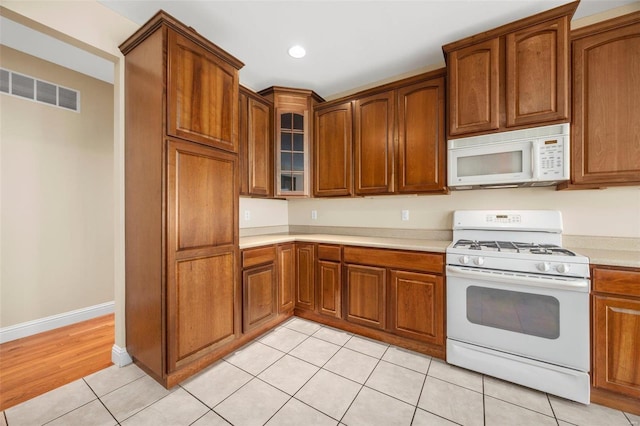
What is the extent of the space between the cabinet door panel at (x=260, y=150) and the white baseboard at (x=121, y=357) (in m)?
1.71

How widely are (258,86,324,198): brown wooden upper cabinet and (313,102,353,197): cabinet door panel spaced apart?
0.11 meters

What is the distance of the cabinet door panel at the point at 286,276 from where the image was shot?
2723mm

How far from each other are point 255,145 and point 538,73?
252 centimetres

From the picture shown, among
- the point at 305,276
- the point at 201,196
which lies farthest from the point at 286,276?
the point at 201,196

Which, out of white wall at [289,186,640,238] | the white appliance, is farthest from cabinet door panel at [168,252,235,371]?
the white appliance

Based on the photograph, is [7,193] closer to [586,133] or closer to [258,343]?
[258,343]

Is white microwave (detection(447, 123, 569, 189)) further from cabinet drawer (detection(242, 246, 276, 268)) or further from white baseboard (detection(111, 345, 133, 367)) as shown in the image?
white baseboard (detection(111, 345, 133, 367))

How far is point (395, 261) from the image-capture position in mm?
2281

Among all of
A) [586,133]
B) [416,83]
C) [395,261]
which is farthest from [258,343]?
[586,133]

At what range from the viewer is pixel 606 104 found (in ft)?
5.73

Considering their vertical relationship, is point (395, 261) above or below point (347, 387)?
above

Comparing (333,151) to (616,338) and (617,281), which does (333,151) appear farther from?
(616,338)

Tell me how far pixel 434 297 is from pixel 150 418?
211 centimetres

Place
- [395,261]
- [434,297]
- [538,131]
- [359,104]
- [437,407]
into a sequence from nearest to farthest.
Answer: [437,407]
[538,131]
[434,297]
[395,261]
[359,104]
